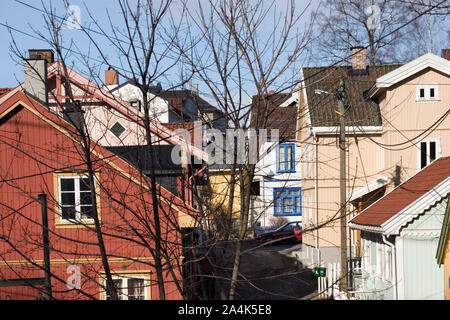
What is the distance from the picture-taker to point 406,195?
16328 mm

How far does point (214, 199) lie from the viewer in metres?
7.54

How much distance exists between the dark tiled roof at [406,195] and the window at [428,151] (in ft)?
19.8

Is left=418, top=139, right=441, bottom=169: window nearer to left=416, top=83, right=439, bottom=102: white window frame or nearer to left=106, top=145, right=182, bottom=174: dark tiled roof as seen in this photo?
left=416, top=83, right=439, bottom=102: white window frame

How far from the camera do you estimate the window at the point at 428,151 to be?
76.8 feet

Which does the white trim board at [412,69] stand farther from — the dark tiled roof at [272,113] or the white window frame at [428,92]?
the dark tiled roof at [272,113]

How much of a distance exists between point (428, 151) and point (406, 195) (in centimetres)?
796

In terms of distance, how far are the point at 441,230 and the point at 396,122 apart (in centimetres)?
1019

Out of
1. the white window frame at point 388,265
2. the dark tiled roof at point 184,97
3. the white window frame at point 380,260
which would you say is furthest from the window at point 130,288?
the white window frame at point 380,260

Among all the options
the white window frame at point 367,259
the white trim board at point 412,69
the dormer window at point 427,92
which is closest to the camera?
the white window frame at point 367,259

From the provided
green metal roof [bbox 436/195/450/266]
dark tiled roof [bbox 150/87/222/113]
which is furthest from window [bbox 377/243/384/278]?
dark tiled roof [bbox 150/87/222/113]

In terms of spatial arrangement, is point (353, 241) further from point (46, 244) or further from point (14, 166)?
point (46, 244)

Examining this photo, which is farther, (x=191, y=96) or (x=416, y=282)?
(x=416, y=282)

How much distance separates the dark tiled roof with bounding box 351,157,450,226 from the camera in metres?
15.3
